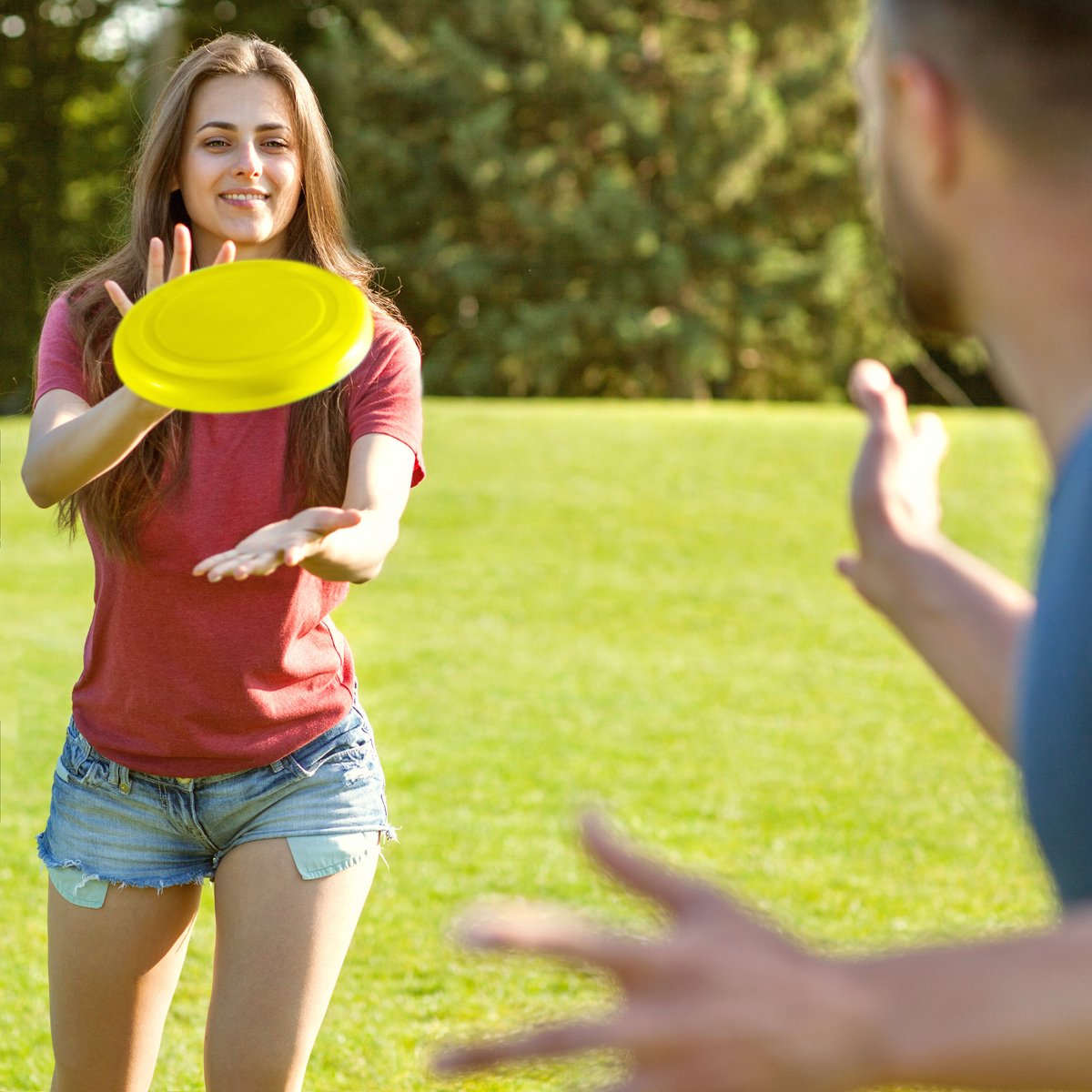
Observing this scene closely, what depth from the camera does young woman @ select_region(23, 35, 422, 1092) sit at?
7.86ft

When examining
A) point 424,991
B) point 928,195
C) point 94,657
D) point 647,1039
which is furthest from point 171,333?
point 424,991

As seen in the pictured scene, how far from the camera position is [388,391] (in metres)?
2.47

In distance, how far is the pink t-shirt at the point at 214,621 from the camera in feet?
7.95

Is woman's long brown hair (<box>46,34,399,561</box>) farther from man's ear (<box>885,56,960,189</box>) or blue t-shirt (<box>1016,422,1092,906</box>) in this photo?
blue t-shirt (<box>1016,422,1092,906</box>)

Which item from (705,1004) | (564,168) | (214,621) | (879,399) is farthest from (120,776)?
(564,168)

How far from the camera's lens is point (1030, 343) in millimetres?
1112

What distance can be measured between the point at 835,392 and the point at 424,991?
2650cm

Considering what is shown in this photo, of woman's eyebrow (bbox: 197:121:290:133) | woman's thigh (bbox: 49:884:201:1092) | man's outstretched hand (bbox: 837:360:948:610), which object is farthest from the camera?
woman's eyebrow (bbox: 197:121:290:133)

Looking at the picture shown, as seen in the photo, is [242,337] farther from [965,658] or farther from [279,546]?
[965,658]

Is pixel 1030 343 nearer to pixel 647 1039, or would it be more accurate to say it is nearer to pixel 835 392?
pixel 647 1039

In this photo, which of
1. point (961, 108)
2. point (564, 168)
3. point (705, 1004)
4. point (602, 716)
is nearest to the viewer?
point (705, 1004)

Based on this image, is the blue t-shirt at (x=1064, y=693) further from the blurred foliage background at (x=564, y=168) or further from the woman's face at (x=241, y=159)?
the blurred foliage background at (x=564, y=168)

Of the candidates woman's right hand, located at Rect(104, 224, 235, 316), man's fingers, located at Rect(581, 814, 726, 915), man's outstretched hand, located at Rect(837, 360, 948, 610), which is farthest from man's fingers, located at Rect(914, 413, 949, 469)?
woman's right hand, located at Rect(104, 224, 235, 316)

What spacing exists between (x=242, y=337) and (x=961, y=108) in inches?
50.5
